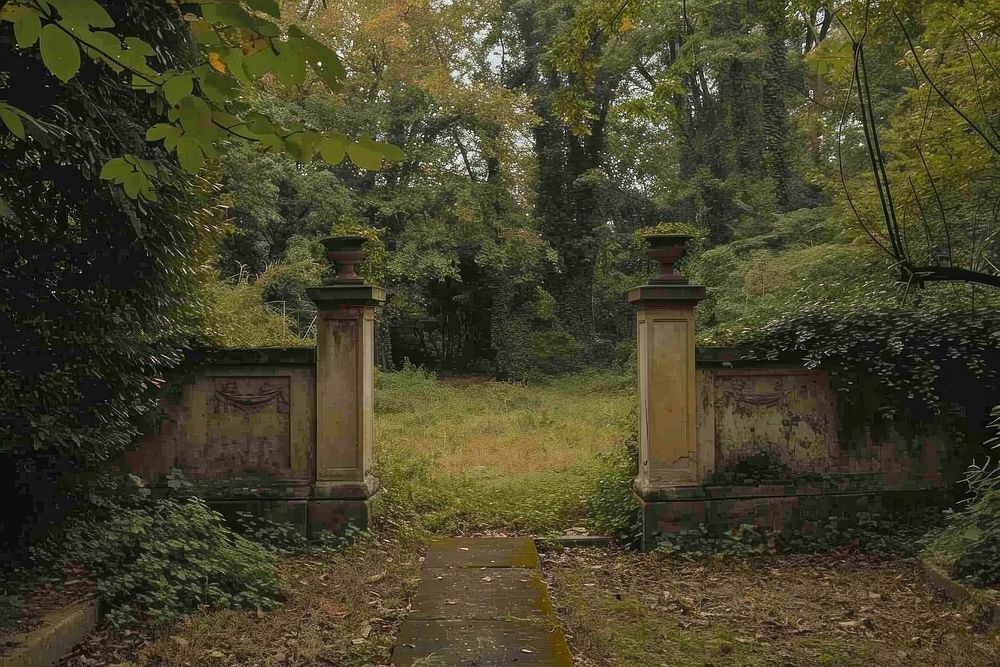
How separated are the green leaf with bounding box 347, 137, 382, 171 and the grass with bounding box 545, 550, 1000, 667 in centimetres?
333

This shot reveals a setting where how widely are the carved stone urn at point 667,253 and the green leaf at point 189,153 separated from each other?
5339 millimetres

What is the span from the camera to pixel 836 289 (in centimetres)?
841

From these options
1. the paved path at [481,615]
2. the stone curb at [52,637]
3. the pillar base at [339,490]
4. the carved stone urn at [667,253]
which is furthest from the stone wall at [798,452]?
the stone curb at [52,637]

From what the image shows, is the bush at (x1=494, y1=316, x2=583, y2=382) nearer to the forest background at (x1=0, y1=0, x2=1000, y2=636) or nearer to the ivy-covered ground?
the forest background at (x1=0, y1=0, x2=1000, y2=636)

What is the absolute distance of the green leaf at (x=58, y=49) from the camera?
72.5 inches

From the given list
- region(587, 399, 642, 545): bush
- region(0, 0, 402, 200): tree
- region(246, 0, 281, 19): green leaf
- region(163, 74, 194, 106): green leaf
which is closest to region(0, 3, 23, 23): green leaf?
region(0, 0, 402, 200): tree

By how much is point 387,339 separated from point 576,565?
705 inches

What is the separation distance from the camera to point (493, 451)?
38.7ft

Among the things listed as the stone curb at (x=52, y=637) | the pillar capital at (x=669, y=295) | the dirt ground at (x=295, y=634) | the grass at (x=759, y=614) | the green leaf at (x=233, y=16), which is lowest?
the grass at (x=759, y=614)

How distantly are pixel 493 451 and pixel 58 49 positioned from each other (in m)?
10.3

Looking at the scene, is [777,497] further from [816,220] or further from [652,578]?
[816,220]

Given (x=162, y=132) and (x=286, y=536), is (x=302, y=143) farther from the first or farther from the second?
(x=286, y=536)

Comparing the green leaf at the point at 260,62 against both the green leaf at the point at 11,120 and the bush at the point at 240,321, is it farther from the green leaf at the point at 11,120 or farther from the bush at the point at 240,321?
the bush at the point at 240,321

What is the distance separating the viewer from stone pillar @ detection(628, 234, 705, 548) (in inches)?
271
